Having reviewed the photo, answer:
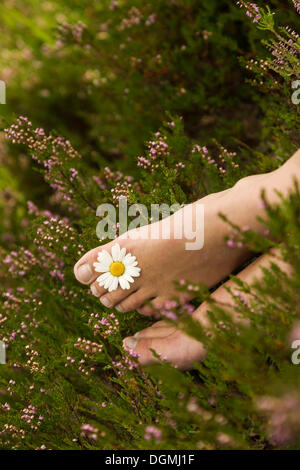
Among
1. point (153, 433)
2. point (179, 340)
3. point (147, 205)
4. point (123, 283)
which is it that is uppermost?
point (147, 205)

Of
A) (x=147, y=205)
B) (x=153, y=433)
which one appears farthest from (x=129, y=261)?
(x=153, y=433)

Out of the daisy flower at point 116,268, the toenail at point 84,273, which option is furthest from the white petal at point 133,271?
the toenail at point 84,273

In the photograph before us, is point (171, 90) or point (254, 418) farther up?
point (171, 90)

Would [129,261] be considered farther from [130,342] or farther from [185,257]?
[130,342]

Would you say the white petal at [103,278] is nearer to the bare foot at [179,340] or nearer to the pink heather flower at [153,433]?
the bare foot at [179,340]
